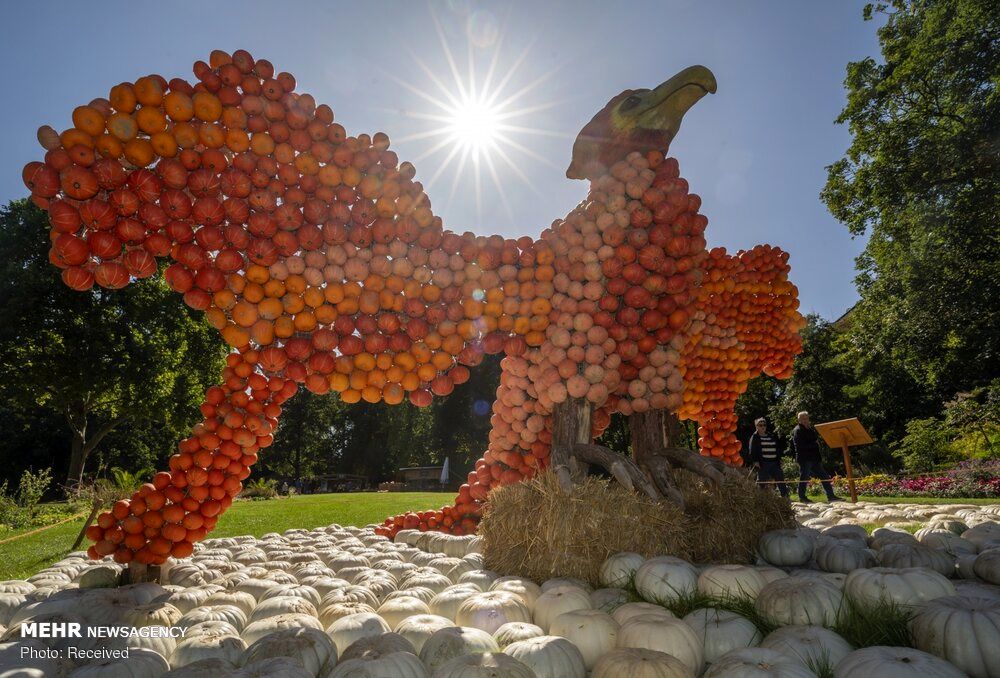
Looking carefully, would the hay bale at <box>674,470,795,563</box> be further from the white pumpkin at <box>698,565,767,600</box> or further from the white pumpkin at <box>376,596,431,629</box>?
the white pumpkin at <box>376,596,431,629</box>

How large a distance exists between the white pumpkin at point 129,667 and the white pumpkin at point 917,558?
421 cm

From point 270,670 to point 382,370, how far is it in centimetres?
240

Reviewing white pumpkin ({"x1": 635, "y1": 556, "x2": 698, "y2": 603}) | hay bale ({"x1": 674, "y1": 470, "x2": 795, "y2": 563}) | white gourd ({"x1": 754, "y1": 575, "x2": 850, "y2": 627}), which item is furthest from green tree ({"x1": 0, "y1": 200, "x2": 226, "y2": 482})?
white gourd ({"x1": 754, "y1": 575, "x2": 850, "y2": 627})

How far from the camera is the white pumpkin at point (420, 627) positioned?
8.11ft

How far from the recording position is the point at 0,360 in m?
17.8

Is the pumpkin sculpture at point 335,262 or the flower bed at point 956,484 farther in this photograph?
the flower bed at point 956,484

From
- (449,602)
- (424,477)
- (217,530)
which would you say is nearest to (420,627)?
(449,602)

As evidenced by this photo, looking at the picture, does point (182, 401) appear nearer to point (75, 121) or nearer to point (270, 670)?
point (75, 121)

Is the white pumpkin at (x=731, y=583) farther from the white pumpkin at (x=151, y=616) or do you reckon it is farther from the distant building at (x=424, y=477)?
the distant building at (x=424, y=477)

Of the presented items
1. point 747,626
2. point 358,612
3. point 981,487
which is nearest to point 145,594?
point 358,612

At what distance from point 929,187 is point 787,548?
16.9m

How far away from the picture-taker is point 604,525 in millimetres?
3564

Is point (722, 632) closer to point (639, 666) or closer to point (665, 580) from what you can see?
point (665, 580)

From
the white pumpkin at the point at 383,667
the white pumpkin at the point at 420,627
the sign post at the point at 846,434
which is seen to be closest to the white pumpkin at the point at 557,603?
the white pumpkin at the point at 420,627
